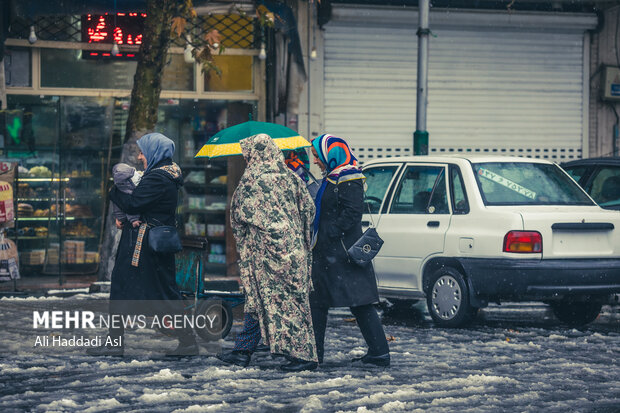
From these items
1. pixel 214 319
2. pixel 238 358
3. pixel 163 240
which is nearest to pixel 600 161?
pixel 214 319

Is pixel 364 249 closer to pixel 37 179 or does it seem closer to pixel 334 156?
pixel 334 156

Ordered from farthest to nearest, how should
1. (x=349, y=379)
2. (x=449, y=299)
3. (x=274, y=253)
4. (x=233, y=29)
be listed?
(x=233, y=29), (x=449, y=299), (x=274, y=253), (x=349, y=379)

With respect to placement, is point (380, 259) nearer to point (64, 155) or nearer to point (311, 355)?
point (311, 355)

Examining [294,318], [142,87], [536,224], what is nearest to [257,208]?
[294,318]

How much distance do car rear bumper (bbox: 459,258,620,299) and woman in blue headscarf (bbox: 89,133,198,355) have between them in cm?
309

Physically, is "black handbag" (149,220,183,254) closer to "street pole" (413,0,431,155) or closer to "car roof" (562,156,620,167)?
"car roof" (562,156,620,167)

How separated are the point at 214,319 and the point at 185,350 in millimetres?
561

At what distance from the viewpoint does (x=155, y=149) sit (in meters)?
7.52

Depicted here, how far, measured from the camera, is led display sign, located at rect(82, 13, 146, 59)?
14.1 meters

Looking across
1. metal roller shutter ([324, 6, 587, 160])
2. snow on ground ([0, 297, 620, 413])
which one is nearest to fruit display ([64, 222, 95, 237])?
metal roller shutter ([324, 6, 587, 160])

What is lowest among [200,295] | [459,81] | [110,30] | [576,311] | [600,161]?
[576,311]

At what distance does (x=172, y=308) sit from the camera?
7.53 metres

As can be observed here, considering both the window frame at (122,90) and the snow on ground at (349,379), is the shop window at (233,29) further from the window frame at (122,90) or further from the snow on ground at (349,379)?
the snow on ground at (349,379)

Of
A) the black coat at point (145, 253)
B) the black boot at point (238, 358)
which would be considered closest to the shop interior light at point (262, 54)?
the black coat at point (145, 253)
